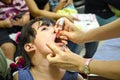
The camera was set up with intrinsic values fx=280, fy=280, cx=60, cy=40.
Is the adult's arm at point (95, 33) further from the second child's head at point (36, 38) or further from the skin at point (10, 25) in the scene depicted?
the skin at point (10, 25)

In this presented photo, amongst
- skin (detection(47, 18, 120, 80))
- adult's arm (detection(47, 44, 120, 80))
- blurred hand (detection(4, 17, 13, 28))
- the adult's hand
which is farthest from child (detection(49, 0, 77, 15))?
adult's arm (detection(47, 44, 120, 80))

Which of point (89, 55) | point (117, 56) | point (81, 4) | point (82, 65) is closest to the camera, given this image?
point (82, 65)

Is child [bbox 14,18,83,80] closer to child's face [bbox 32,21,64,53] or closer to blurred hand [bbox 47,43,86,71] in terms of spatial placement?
child's face [bbox 32,21,64,53]

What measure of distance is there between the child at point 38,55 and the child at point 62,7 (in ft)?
3.06

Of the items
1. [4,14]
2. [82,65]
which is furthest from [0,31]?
[82,65]

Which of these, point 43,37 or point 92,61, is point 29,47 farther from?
point 92,61

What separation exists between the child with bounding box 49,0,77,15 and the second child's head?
906mm

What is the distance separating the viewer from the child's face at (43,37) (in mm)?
1585

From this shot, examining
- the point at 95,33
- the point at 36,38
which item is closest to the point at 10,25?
the point at 36,38

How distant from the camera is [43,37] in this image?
1.60 m

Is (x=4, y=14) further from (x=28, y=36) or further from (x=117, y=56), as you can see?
(x=117, y=56)

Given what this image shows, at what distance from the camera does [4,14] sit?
7.89 ft

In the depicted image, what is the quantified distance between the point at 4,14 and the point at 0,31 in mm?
150

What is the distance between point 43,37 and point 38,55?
107mm
